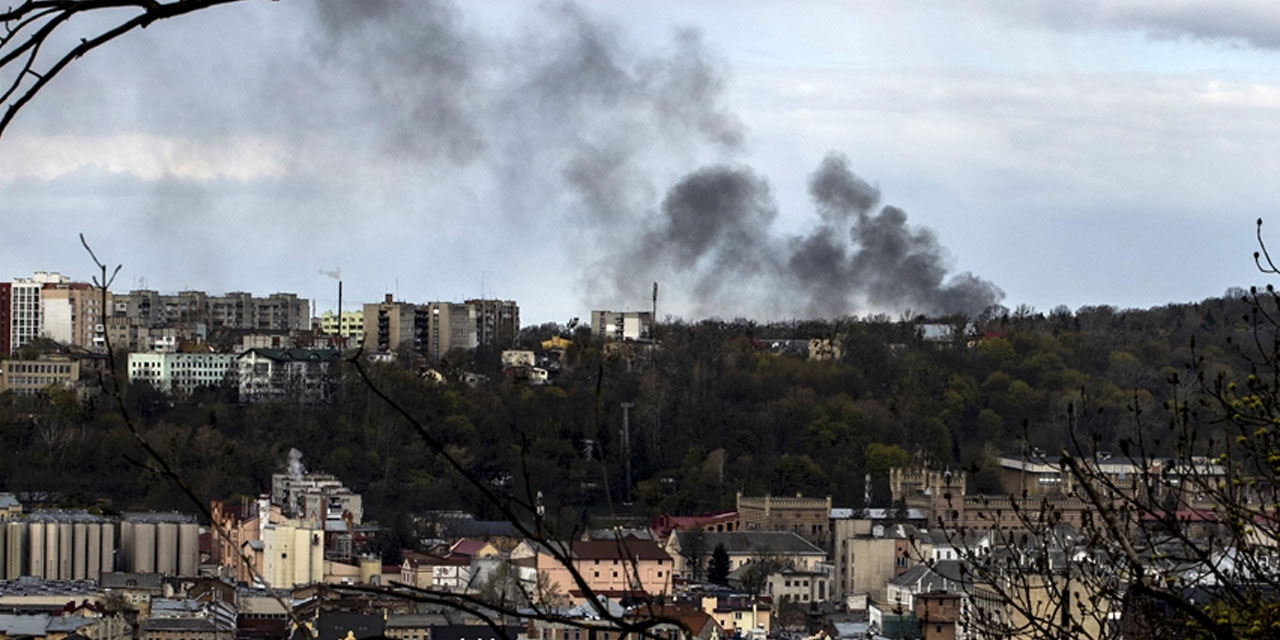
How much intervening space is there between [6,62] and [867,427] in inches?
1749

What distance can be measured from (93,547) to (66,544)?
2.06 feet

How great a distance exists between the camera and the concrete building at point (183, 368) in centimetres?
5141

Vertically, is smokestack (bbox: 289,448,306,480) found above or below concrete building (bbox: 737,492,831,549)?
above

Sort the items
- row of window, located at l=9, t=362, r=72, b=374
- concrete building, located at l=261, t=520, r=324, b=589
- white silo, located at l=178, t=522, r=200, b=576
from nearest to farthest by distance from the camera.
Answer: concrete building, located at l=261, t=520, r=324, b=589, white silo, located at l=178, t=522, r=200, b=576, row of window, located at l=9, t=362, r=72, b=374

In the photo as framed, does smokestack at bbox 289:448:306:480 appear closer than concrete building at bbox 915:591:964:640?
No

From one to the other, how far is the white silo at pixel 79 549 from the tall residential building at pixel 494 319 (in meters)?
26.6

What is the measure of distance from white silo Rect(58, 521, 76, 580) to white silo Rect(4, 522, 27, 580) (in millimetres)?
507

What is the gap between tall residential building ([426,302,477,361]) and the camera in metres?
61.4

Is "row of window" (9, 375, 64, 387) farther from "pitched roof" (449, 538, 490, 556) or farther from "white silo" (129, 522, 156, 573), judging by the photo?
"pitched roof" (449, 538, 490, 556)

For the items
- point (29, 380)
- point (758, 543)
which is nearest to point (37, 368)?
point (29, 380)

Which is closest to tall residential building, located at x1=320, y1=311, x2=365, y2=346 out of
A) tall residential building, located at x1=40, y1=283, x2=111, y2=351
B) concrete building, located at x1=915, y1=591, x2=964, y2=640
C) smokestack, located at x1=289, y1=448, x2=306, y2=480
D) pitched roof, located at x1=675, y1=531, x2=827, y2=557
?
tall residential building, located at x1=40, y1=283, x2=111, y2=351

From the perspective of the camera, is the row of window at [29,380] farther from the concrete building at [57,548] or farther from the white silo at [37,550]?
the white silo at [37,550]

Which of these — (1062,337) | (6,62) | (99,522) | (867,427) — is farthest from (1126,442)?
(1062,337)

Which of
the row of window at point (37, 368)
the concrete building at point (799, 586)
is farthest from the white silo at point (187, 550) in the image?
the row of window at point (37, 368)
